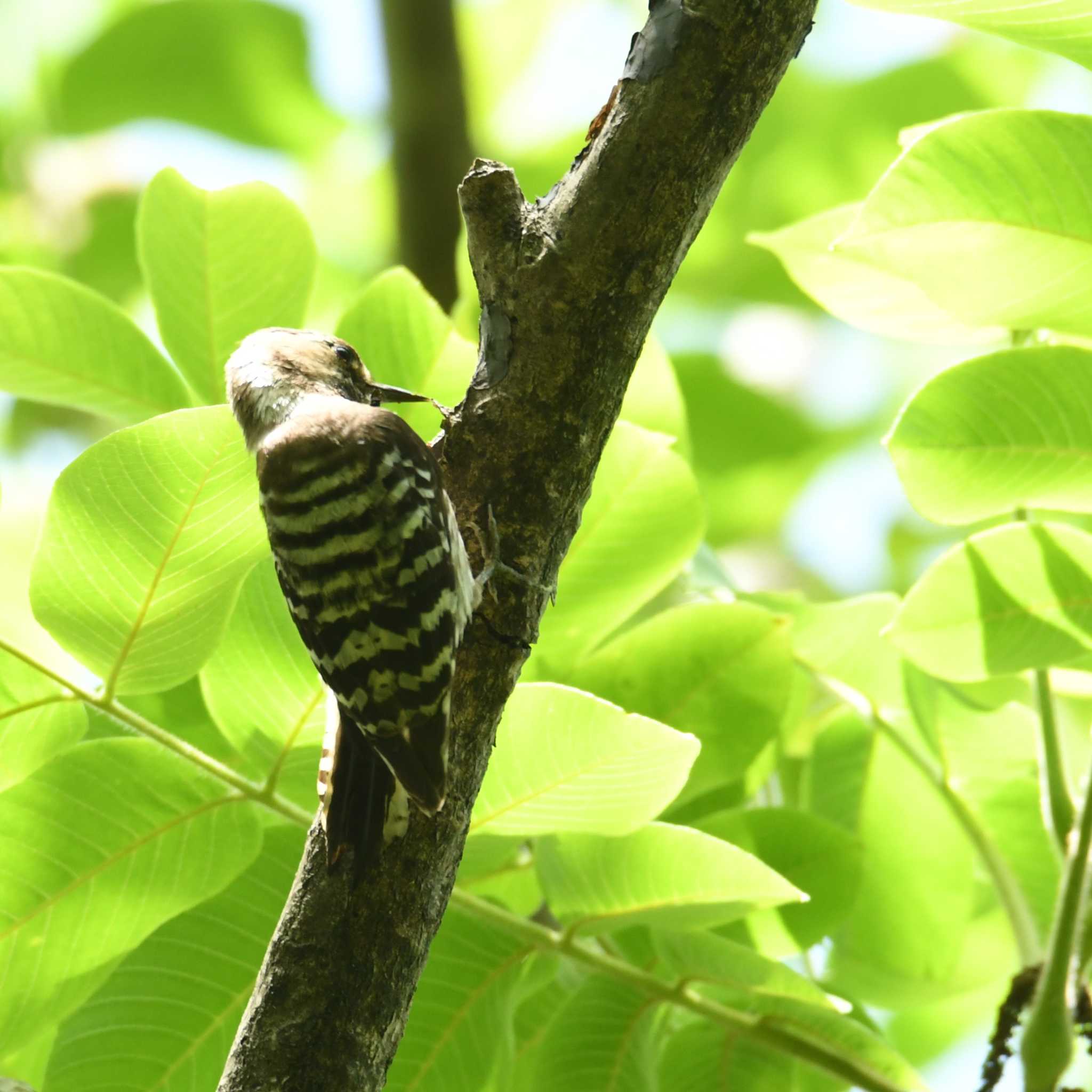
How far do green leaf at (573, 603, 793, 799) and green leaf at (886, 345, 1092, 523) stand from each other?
0.33 m

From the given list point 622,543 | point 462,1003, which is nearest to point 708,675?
point 622,543

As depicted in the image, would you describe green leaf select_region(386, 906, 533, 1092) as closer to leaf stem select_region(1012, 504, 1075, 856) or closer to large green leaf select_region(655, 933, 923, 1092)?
large green leaf select_region(655, 933, 923, 1092)

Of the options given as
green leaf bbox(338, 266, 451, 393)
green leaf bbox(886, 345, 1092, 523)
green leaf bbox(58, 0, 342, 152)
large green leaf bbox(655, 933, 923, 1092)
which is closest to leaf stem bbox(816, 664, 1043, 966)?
large green leaf bbox(655, 933, 923, 1092)

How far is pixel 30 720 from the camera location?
153cm

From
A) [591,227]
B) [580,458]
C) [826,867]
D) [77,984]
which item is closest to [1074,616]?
[826,867]

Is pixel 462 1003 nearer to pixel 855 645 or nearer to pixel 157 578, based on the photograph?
pixel 157 578

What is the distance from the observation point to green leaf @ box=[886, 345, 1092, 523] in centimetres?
158

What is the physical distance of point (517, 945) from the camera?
1.71 m

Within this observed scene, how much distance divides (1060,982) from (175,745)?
45.9 inches

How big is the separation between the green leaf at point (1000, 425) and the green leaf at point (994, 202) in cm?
10

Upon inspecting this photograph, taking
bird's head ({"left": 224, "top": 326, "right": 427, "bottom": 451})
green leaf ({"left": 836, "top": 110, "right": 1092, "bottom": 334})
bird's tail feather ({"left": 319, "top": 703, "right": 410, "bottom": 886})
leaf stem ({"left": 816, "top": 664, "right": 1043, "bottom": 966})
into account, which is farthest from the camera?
bird's head ({"left": 224, "top": 326, "right": 427, "bottom": 451})

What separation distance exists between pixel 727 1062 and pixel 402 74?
250 cm

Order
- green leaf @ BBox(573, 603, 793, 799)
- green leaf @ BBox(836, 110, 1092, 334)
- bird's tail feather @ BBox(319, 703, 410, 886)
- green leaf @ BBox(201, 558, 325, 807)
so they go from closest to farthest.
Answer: bird's tail feather @ BBox(319, 703, 410, 886) → green leaf @ BBox(836, 110, 1092, 334) → green leaf @ BBox(201, 558, 325, 807) → green leaf @ BBox(573, 603, 793, 799)

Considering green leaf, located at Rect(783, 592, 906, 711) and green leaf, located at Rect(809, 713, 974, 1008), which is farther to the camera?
green leaf, located at Rect(809, 713, 974, 1008)
